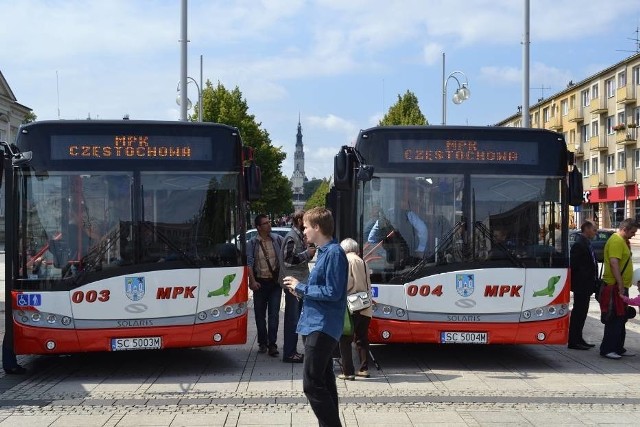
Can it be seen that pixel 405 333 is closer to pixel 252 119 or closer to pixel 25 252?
pixel 25 252

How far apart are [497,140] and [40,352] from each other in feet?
18.4

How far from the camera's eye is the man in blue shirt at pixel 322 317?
5.75m

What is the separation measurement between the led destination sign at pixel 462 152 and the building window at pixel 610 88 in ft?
192

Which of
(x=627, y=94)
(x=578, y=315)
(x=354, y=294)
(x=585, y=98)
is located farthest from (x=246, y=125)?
(x=354, y=294)

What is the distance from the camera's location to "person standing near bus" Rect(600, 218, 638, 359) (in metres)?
10.7

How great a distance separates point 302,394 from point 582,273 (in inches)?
202

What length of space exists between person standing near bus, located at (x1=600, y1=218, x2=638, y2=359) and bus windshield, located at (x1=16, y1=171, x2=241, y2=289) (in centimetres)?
471

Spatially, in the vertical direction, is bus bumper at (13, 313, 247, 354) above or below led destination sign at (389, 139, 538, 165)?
below

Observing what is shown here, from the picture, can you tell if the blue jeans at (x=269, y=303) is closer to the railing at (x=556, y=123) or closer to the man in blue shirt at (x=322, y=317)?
the man in blue shirt at (x=322, y=317)

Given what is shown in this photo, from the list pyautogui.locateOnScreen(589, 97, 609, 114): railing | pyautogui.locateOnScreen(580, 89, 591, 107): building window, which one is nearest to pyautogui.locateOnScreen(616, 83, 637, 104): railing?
pyautogui.locateOnScreen(589, 97, 609, 114): railing

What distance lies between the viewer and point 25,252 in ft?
30.2

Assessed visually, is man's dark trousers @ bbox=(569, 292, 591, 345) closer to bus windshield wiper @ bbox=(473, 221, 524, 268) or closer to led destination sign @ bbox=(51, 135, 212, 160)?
bus windshield wiper @ bbox=(473, 221, 524, 268)

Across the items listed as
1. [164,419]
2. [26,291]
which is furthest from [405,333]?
[26,291]

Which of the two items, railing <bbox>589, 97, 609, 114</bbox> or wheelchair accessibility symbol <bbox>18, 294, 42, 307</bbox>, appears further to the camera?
railing <bbox>589, 97, 609, 114</bbox>
